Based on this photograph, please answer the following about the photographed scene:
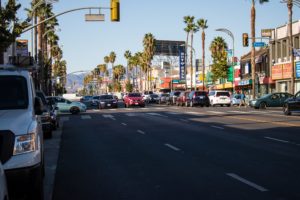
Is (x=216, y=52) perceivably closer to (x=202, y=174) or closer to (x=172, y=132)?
(x=172, y=132)

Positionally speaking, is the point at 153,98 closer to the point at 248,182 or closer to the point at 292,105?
the point at 292,105

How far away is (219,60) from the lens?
79.0m

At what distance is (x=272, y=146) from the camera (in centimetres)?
1571

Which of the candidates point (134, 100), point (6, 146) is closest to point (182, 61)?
point (134, 100)

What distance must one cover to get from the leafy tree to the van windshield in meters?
70.6

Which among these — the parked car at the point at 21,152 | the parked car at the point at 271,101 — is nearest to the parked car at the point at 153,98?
the parked car at the point at 271,101

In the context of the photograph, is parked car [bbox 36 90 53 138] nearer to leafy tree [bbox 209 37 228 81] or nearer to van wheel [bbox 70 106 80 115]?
van wheel [bbox 70 106 80 115]

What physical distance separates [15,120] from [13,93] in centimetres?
155

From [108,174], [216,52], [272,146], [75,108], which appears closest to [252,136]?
[272,146]

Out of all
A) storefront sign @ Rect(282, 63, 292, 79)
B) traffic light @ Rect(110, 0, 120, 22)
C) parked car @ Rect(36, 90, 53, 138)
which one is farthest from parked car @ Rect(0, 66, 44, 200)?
storefront sign @ Rect(282, 63, 292, 79)

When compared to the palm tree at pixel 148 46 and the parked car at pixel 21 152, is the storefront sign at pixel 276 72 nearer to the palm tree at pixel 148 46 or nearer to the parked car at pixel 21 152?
the palm tree at pixel 148 46

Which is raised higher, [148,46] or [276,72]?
[148,46]

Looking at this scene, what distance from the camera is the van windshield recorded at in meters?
8.59

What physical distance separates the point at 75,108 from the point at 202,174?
33.4m
